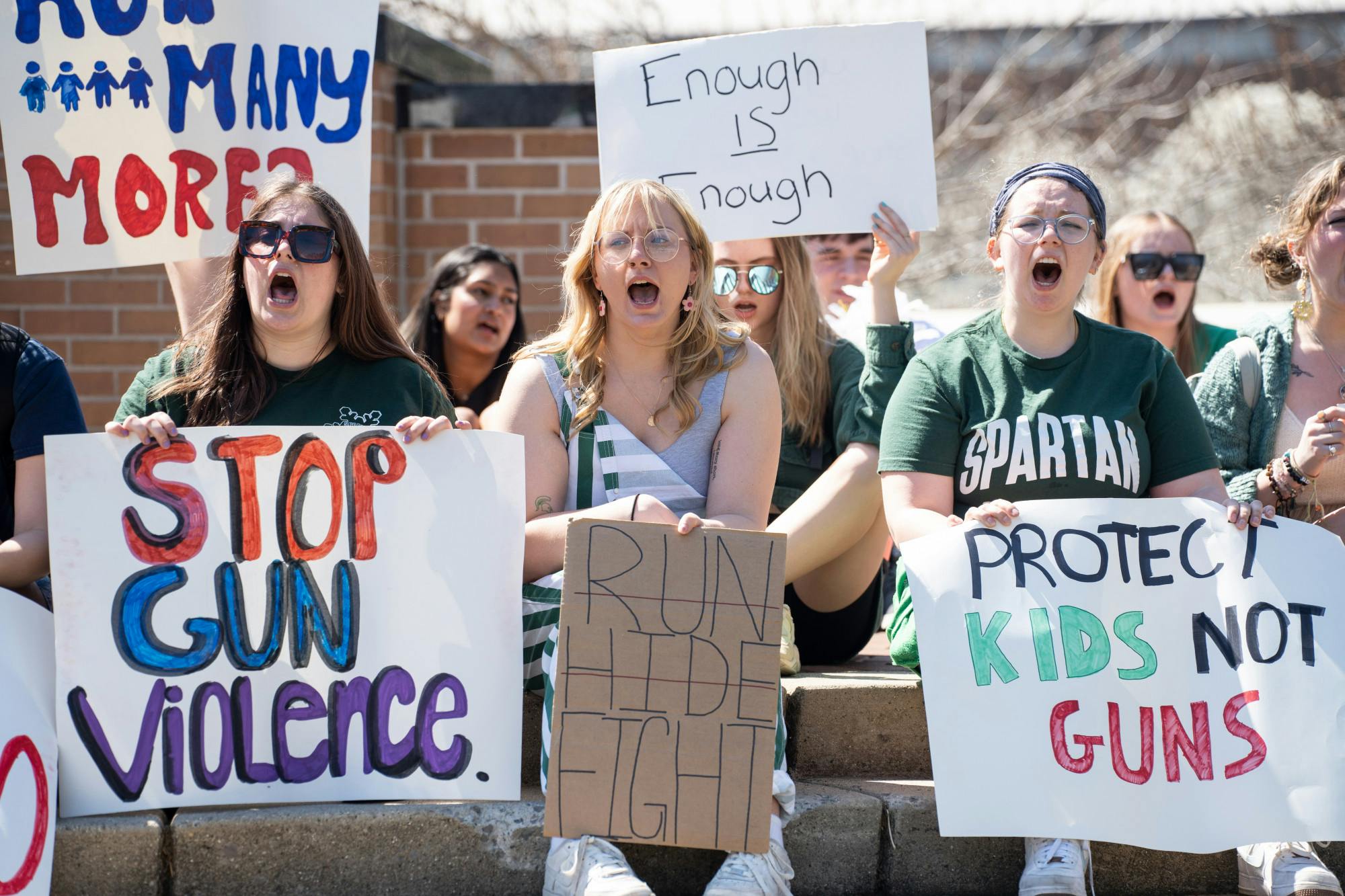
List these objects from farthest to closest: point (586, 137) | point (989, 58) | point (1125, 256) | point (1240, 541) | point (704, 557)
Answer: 1. point (989, 58)
2. point (586, 137)
3. point (1125, 256)
4. point (1240, 541)
5. point (704, 557)

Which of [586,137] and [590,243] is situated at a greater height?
[586,137]

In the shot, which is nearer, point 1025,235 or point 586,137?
point 1025,235

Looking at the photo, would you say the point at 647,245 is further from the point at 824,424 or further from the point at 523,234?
the point at 523,234

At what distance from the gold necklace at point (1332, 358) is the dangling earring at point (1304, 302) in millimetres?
26

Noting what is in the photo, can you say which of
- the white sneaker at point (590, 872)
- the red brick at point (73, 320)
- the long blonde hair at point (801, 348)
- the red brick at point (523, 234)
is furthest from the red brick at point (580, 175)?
the white sneaker at point (590, 872)

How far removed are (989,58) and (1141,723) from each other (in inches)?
326

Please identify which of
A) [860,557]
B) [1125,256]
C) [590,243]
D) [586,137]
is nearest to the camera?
[590,243]

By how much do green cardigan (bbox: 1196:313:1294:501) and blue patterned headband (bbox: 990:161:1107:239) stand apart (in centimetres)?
57

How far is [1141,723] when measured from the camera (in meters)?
2.99

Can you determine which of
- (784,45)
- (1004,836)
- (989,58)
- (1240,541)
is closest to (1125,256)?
(784,45)

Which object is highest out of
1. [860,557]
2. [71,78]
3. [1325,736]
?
[71,78]

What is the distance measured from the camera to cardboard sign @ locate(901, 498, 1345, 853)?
2.92 meters

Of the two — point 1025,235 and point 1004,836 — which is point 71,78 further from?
point 1004,836

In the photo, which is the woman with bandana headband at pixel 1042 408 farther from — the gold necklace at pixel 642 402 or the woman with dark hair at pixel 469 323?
the woman with dark hair at pixel 469 323
